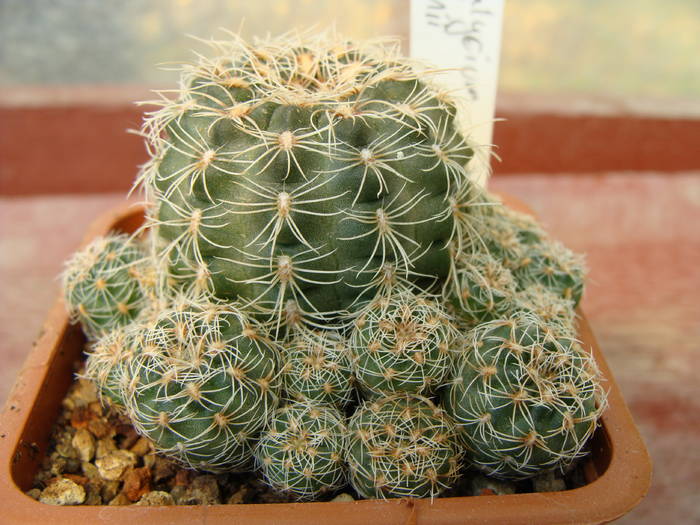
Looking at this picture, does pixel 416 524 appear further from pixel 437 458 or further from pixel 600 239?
pixel 600 239

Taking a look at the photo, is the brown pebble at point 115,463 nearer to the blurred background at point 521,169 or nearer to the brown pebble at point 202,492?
the brown pebble at point 202,492

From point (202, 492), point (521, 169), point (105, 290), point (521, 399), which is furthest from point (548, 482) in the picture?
point (521, 169)

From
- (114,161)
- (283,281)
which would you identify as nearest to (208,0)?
(114,161)

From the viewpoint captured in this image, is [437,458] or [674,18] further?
[674,18]

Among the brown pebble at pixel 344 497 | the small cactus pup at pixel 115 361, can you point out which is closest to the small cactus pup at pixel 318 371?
the brown pebble at pixel 344 497

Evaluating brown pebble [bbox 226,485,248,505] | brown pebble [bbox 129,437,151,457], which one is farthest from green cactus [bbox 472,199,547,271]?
brown pebble [bbox 129,437,151,457]

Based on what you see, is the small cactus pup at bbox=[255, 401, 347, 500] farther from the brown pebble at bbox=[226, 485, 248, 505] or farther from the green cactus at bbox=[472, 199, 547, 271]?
the green cactus at bbox=[472, 199, 547, 271]
